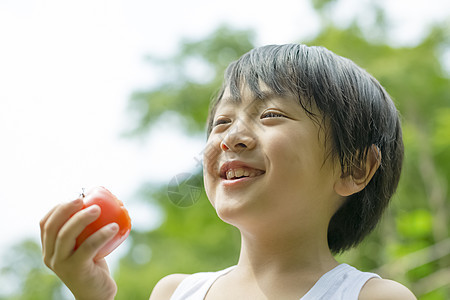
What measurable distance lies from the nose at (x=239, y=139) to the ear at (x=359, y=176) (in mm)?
207

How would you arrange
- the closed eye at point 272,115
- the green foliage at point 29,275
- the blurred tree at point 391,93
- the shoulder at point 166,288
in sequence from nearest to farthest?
the closed eye at point 272,115 → the shoulder at point 166,288 → the blurred tree at point 391,93 → the green foliage at point 29,275

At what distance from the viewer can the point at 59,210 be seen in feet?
2.82

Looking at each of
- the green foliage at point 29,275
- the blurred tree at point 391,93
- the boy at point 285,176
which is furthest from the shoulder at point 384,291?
the green foliage at point 29,275

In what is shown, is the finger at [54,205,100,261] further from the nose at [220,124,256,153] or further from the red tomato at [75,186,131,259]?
the nose at [220,124,256,153]

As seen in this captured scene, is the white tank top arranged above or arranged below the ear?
below

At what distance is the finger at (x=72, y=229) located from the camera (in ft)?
2.78

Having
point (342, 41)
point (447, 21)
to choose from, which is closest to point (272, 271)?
point (342, 41)

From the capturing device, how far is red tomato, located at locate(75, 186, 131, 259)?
0.89 metres

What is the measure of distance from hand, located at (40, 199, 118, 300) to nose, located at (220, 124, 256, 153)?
25cm

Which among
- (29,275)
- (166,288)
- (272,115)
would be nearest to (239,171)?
(272,115)

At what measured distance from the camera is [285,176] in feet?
2.99

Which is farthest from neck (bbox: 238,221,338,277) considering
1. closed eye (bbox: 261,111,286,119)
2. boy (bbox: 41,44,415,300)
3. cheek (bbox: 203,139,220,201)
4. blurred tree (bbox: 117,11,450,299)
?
blurred tree (bbox: 117,11,450,299)

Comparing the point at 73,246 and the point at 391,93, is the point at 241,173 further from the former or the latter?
the point at 391,93

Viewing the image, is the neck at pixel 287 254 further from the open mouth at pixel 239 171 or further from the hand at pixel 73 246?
the hand at pixel 73 246
